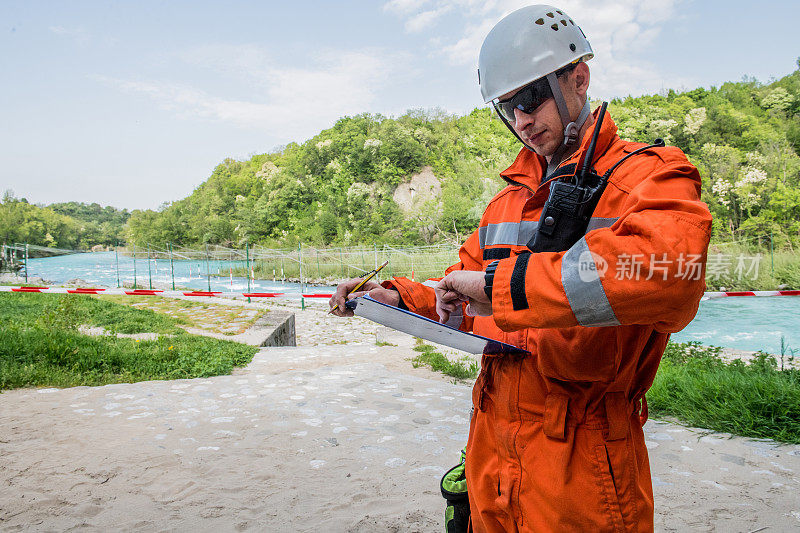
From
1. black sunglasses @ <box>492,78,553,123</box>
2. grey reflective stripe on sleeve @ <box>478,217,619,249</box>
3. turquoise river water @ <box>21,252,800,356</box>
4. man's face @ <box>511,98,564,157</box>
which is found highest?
black sunglasses @ <box>492,78,553,123</box>

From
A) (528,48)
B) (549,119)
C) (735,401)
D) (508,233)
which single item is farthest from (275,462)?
(735,401)

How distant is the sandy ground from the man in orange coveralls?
187cm

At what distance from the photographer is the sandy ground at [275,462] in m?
3.00

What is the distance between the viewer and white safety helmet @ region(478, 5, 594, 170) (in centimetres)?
140

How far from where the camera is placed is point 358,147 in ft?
201

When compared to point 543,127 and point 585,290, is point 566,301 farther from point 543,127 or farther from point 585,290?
point 543,127

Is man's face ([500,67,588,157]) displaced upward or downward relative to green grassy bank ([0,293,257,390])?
upward

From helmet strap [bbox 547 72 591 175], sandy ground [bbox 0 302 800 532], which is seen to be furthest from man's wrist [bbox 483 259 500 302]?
sandy ground [bbox 0 302 800 532]

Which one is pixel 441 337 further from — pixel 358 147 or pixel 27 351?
pixel 358 147

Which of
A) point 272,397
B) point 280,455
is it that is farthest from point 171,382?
point 280,455

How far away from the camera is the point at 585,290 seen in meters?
0.91

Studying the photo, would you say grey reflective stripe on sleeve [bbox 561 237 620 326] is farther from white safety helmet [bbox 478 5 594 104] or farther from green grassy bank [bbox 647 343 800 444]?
green grassy bank [bbox 647 343 800 444]

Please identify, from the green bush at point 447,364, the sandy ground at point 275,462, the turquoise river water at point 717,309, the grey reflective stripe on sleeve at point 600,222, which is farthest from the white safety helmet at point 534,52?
the turquoise river water at point 717,309

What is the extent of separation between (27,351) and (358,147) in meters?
57.1
